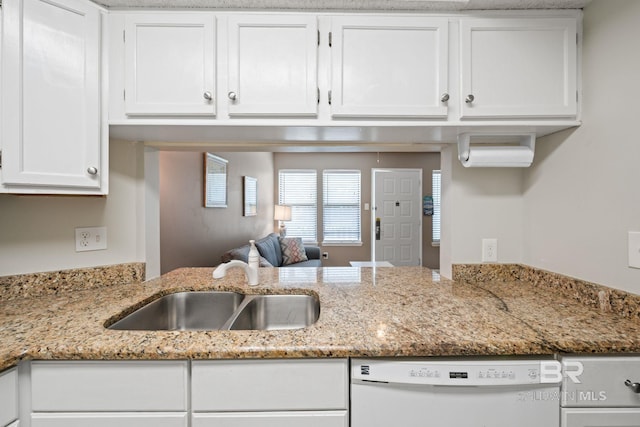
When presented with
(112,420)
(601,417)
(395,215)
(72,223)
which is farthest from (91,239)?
(395,215)

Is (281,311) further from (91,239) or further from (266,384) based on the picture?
(91,239)

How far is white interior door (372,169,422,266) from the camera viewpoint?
19.5 ft

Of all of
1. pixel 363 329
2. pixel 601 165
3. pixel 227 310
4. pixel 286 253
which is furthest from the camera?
pixel 286 253

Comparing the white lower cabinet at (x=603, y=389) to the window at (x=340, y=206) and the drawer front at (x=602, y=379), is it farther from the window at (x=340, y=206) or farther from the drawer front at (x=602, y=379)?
the window at (x=340, y=206)

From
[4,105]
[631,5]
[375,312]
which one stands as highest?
[631,5]

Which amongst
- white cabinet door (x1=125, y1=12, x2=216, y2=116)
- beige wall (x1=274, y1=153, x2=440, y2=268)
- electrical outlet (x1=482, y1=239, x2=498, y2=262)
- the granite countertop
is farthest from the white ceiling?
beige wall (x1=274, y1=153, x2=440, y2=268)

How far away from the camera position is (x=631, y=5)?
0.99 m

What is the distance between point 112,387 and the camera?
0.84 metres

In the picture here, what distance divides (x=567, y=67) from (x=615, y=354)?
106cm

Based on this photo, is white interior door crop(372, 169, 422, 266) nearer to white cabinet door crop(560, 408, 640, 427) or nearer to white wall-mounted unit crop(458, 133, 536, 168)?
white wall-mounted unit crop(458, 133, 536, 168)

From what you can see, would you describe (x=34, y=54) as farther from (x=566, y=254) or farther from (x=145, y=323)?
(x=566, y=254)

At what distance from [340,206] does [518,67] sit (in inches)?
193

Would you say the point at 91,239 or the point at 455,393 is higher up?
the point at 91,239

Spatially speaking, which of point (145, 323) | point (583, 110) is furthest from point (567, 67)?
point (145, 323)
